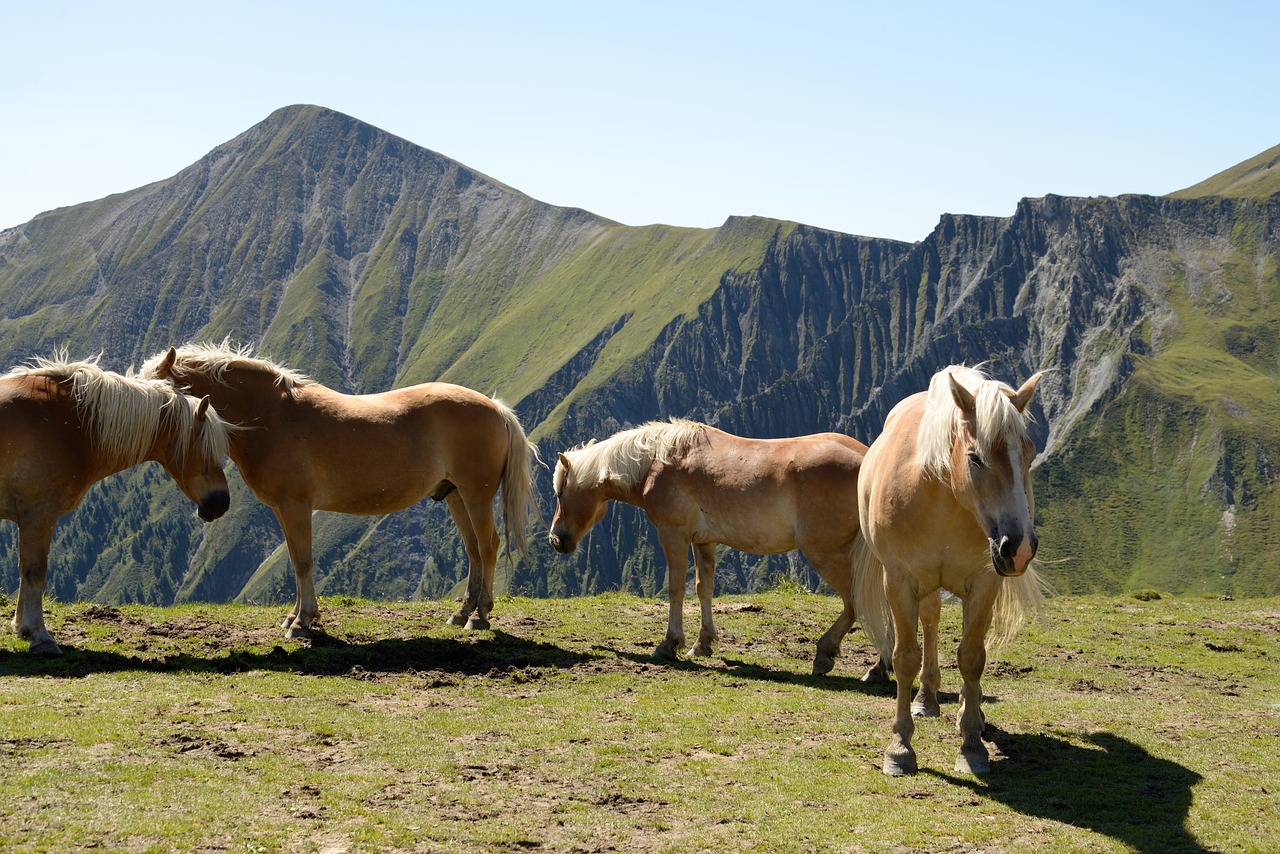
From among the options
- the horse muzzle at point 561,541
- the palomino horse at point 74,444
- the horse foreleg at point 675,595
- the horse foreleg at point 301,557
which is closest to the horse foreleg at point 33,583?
the palomino horse at point 74,444

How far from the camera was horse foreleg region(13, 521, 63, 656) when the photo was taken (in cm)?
1263

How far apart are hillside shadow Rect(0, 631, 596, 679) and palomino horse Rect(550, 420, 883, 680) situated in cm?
193

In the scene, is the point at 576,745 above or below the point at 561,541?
below

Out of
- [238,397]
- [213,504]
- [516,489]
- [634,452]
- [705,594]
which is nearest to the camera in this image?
[213,504]

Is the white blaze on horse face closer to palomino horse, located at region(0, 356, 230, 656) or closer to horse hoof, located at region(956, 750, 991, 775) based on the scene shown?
horse hoof, located at region(956, 750, 991, 775)

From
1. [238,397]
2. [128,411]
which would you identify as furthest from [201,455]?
[238,397]

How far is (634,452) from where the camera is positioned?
15.6 metres

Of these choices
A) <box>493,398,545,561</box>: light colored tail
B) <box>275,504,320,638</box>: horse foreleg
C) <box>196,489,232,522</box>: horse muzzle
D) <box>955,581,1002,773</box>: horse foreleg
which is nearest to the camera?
<box>955,581,1002,773</box>: horse foreleg

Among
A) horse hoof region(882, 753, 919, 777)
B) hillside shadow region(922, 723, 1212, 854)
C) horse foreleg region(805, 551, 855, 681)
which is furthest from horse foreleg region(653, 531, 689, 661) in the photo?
horse hoof region(882, 753, 919, 777)

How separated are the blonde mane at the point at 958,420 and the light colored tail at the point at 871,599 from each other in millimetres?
3820

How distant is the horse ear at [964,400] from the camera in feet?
27.5

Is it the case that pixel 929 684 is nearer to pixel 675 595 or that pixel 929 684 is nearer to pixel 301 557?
pixel 675 595

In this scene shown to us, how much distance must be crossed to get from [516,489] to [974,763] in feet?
28.0

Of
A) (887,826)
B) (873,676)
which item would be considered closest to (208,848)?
(887,826)
